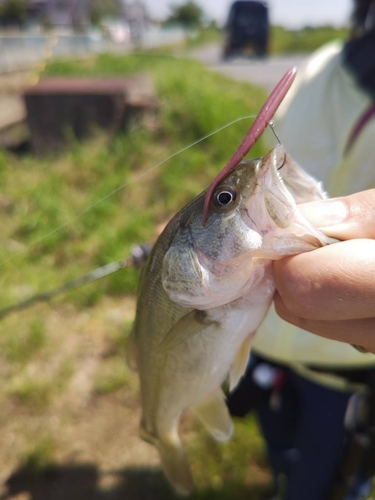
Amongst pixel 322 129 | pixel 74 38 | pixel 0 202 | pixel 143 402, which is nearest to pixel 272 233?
pixel 143 402

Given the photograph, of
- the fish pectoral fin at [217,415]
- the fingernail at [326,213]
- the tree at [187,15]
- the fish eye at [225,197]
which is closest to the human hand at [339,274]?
the fingernail at [326,213]

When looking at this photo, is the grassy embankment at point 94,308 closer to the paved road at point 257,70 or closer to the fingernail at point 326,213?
the fingernail at point 326,213

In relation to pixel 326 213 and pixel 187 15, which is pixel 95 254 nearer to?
pixel 326 213

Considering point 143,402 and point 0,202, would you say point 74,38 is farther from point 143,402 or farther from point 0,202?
point 143,402

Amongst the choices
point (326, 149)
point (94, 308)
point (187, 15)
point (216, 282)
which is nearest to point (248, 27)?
point (326, 149)

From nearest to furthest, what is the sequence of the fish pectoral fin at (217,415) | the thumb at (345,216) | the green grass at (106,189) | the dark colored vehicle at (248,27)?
the thumb at (345,216), the fish pectoral fin at (217,415), the dark colored vehicle at (248,27), the green grass at (106,189)

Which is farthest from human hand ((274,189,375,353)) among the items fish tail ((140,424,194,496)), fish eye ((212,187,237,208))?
fish tail ((140,424,194,496))
